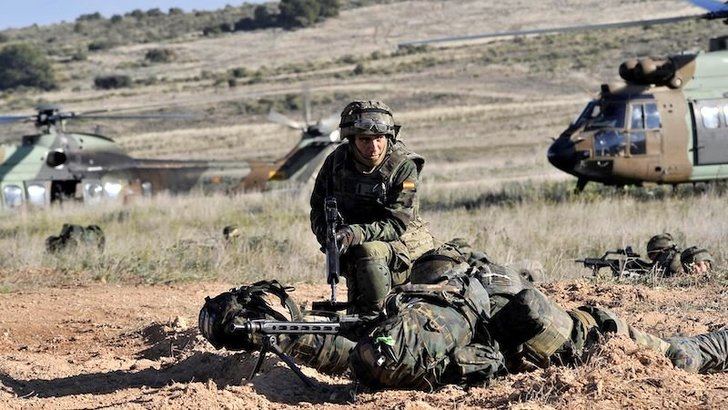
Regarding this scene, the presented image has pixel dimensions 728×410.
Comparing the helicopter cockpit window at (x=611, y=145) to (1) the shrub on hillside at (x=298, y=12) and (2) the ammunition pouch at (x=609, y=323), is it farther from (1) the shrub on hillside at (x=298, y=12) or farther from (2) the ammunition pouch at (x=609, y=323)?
(1) the shrub on hillside at (x=298, y=12)

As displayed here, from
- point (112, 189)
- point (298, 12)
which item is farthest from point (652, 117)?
point (298, 12)

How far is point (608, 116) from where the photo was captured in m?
18.8

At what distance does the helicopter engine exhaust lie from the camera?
61.9 ft

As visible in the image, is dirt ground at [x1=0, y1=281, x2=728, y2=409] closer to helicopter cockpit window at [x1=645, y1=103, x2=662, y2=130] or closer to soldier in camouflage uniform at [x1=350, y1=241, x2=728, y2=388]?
soldier in camouflage uniform at [x1=350, y1=241, x2=728, y2=388]

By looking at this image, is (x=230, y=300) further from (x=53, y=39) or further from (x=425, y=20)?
(x=53, y=39)

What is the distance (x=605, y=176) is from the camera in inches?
741

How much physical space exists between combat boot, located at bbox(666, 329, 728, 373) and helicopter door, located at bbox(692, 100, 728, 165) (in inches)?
484

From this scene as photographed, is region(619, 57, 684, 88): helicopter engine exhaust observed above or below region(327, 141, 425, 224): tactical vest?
below

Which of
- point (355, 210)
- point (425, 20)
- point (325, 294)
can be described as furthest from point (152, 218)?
point (425, 20)

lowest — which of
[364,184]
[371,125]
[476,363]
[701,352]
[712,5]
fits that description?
[701,352]

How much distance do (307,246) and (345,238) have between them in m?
6.96

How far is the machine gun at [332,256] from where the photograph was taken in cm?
688

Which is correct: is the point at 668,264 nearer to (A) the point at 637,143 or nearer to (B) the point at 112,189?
(A) the point at 637,143

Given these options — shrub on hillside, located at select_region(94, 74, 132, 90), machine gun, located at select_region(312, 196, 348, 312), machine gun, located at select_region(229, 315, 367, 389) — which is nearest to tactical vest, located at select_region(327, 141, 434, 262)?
machine gun, located at select_region(312, 196, 348, 312)
